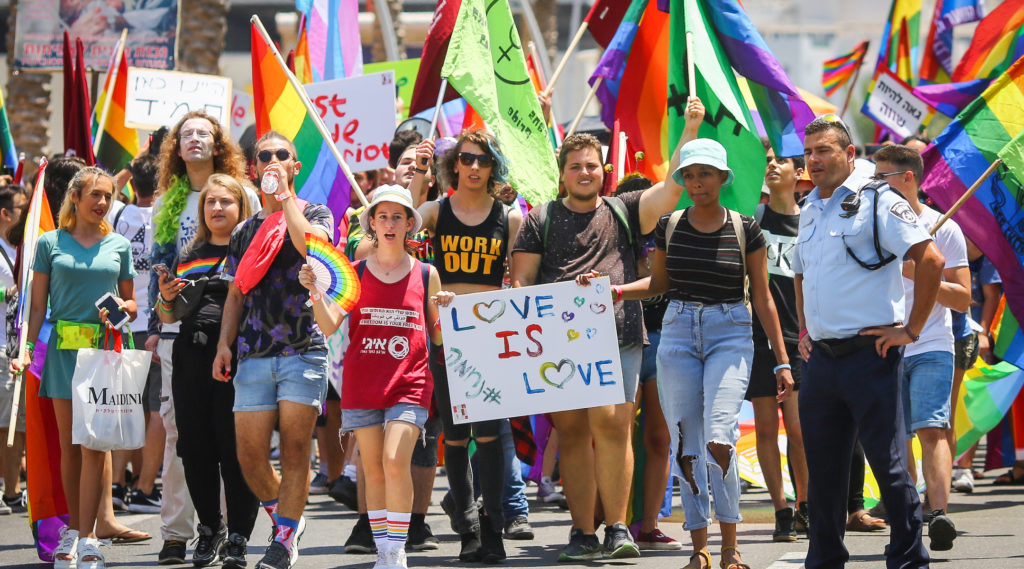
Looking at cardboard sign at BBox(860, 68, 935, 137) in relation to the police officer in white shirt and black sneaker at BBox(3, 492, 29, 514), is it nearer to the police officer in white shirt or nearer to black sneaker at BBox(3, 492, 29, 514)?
the police officer in white shirt

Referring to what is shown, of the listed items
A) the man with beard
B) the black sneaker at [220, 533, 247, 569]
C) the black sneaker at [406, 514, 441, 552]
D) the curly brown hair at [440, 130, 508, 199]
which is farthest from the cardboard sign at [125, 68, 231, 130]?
the black sneaker at [220, 533, 247, 569]

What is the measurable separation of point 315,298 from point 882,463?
2.63 meters

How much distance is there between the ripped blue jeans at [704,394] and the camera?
266 inches

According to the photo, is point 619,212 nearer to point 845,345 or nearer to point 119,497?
point 845,345

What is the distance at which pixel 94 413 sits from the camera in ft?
23.8

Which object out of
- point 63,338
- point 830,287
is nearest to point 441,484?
point 63,338

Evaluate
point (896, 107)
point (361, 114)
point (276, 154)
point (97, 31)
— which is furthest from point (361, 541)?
point (97, 31)

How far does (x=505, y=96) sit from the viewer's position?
8.81 m

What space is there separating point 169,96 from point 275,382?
5.77m

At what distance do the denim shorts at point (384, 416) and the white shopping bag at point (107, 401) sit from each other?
1276mm

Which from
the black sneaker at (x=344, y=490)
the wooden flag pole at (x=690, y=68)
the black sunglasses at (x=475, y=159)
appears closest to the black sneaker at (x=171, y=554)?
the black sneaker at (x=344, y=490)

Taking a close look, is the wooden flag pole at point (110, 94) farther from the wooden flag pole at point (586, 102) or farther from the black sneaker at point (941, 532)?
the black sneaker at point (941, 532)

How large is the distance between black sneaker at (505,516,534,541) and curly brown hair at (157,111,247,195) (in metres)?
2.53

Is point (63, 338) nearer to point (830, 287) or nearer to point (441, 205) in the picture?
point (441, 205)
